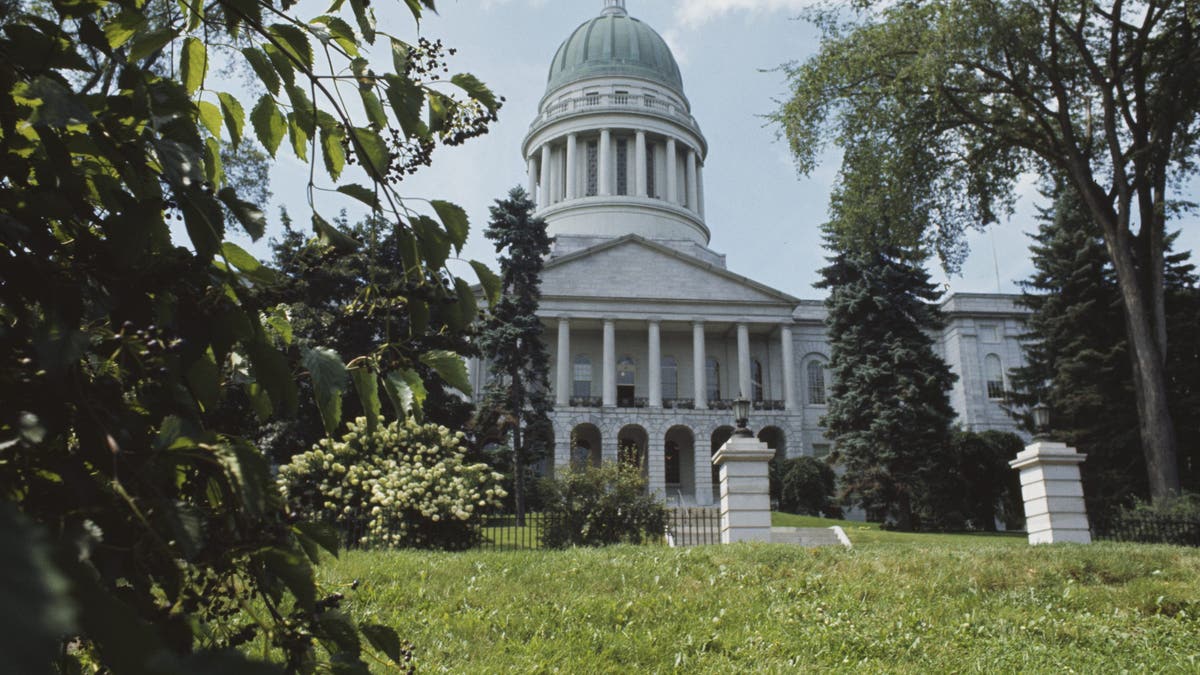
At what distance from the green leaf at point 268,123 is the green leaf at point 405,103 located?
1.13ft

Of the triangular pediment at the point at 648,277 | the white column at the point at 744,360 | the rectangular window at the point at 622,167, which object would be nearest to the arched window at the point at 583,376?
the triangular pediment at the point at 648,277

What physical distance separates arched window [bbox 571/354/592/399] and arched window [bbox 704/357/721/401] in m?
6.31

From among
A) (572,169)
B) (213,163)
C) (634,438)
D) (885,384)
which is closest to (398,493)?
(213,163)

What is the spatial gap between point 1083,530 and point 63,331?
643 inches

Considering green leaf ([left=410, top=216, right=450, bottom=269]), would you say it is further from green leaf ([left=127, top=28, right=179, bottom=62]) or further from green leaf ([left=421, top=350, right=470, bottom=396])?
green leaf ([left=127, top=28, right=179, bottom=62])

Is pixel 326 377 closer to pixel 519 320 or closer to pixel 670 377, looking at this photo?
pixel 519 320

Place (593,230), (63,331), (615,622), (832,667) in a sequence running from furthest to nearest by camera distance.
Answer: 1. (593,230)
2. (615,622)
3. (832,667)
4. (63,331)

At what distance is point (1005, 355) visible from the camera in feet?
151

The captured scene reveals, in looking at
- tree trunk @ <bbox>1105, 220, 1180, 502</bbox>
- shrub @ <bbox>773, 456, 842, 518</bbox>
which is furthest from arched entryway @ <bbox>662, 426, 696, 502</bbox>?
tree trunk @ <bbox>1105, 220, 1180, 502</bbox>

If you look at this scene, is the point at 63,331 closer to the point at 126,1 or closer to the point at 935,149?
the point at 126,1

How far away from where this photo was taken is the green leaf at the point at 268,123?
1903mm

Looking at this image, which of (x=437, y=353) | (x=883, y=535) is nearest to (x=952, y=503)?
(x=883, y=535)

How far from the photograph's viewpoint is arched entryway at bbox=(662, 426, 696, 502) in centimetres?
4506

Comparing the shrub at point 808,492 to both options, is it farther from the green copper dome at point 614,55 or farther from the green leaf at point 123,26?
the green leaf at point 123,26
